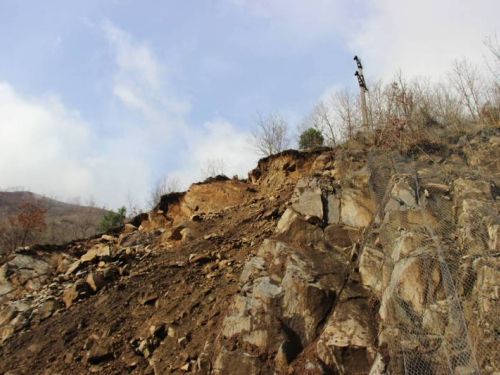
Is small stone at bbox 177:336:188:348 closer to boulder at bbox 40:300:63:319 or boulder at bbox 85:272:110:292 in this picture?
boulder at bbox 85:272:110:292

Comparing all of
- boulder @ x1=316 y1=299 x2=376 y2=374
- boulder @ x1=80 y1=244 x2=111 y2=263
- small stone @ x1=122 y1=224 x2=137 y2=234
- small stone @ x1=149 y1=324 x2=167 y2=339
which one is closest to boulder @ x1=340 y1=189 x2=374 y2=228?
boulder @ x1=316 y1=299 x2=376 y2=374

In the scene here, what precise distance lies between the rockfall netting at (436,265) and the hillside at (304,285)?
20 mm

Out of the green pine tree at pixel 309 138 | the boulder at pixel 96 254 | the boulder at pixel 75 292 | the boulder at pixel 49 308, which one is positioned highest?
the green pine tree at pixel 309 138

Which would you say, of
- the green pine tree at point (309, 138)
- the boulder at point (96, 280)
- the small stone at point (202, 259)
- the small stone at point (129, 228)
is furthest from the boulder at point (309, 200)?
the green pine tree at point (309, 138)

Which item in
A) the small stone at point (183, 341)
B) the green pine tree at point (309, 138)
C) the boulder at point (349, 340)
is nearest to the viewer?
the boulder at point (349, 340)

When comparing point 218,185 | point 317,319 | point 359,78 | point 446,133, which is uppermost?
point 359,78

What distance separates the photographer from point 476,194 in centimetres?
688

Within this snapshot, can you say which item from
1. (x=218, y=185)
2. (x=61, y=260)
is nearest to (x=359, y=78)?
(x=218, y=185)

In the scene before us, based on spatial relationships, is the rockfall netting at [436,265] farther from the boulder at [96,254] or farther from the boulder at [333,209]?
the boulder at [96,254]

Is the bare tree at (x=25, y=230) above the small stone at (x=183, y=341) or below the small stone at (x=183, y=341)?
above

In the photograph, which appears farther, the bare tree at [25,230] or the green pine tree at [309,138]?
the bare tree at [25,230]

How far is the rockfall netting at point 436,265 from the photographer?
4.34 metres

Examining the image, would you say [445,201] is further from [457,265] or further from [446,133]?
[446,133]

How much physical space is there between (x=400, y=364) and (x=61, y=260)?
27.1 ft
